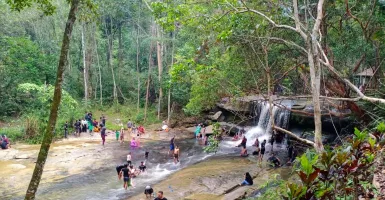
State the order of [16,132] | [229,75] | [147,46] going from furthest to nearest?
1. [147,46]
2. [16,132]
3. [229,75]

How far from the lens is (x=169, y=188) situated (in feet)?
38.1

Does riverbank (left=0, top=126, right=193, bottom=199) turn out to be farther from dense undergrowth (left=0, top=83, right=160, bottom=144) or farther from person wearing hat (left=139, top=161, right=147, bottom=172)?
person wearing hat (left=139, top=161, right=147, bottom=172)

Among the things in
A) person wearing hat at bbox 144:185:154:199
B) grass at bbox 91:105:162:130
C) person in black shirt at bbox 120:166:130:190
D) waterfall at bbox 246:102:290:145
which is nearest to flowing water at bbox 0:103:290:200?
waterfall at bbox 246:102:290:145

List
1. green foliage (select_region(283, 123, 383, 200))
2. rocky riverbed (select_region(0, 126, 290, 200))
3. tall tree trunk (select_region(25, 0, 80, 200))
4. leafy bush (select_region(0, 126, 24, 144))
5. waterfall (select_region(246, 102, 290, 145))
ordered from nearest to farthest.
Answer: green foliage (select_region(283, 123, 383, 200)), tall tree trunk (select_region(25, 0, 80, 200)), rocky riverbed (select_region(0, 126, 290, 200)), waterfall (select_region(246, 102, 290, 145)), leafy bush (select_region(0, 126, 24, 144))

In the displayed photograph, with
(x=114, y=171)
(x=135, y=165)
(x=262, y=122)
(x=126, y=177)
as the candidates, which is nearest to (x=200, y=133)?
(x=262, y=122)

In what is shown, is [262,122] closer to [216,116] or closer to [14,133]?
[216,116]

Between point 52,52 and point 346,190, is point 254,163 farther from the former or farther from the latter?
point 52,52

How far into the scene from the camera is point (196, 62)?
459 inches

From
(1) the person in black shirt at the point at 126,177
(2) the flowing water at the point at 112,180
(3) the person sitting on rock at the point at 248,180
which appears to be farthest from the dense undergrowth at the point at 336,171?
(1) the person in black shirt at the point at 126,177

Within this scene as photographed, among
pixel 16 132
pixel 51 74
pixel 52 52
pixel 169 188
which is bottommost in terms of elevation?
pixel 169 188

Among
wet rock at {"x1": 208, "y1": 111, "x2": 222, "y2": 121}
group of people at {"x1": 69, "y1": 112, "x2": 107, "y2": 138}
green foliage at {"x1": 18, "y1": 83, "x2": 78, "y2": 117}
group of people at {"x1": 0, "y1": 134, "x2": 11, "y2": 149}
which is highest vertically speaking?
green foliage at {"x1": 18, "y1": 83, "x2": 78, "y2": 117}

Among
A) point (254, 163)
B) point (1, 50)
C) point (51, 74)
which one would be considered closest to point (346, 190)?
point (254, 163)

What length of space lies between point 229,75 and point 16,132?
544 inches

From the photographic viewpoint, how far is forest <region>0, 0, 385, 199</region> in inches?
240
